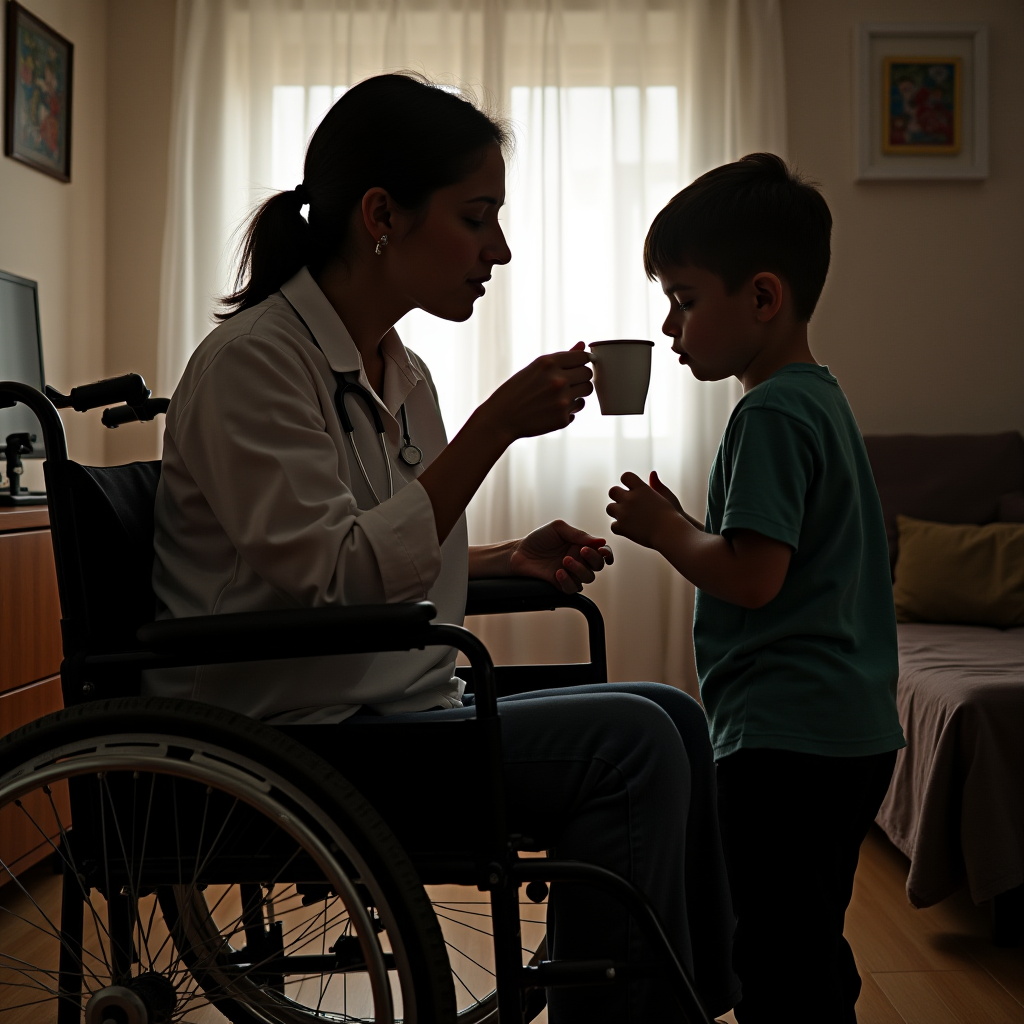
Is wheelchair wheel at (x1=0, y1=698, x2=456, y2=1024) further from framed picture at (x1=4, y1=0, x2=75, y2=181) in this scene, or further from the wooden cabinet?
framed picture at (x1=4, y1=0, x2=75, y2=181)

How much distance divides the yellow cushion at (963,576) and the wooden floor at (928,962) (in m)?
0.87

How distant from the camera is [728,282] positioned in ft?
4.08

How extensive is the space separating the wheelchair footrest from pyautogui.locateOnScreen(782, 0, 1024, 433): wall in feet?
10.1

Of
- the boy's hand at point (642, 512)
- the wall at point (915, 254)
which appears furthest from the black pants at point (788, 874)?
the wall at point (915, 254)

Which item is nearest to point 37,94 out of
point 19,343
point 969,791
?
point 19,343

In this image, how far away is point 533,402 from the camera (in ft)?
3.54

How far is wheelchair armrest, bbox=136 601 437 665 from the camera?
889 mm

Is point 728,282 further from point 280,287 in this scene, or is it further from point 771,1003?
point 771,1003

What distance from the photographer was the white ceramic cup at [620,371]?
1222 millimetres

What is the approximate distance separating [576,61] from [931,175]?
1279mm

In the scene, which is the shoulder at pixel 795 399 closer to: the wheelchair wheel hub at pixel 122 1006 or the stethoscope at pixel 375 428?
the stethoscope at pixel 375 428

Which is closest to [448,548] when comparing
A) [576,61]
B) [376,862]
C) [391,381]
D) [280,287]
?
[391,381]

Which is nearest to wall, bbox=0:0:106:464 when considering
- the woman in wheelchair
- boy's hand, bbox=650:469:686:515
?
the woman in wheelchair

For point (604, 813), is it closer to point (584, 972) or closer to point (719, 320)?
point (584, 972)
